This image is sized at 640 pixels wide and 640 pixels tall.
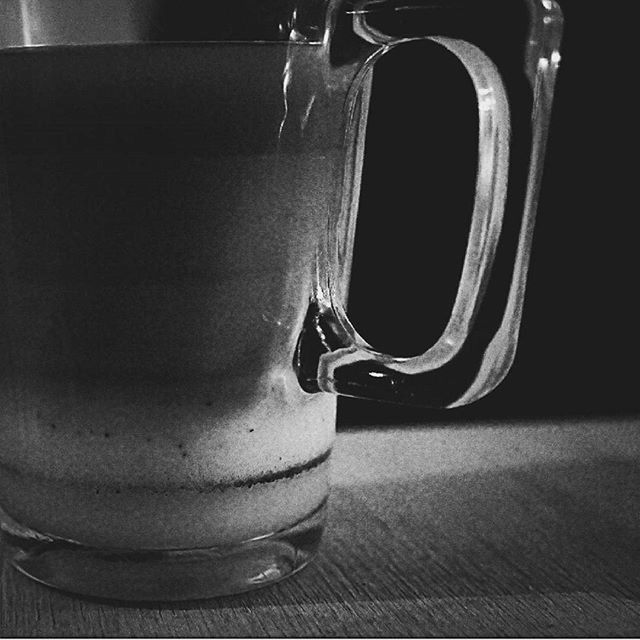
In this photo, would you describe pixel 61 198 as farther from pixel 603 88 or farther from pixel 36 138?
pixel 603 88

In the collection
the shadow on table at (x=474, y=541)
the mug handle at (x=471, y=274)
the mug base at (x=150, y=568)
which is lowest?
the shadow on table at (x=474, y=541)

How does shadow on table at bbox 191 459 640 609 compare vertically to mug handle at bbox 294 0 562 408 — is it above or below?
below

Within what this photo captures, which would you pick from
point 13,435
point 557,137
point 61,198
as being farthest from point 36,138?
point 557,137

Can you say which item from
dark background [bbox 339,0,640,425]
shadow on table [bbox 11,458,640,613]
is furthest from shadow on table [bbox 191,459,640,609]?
dark background [bbox 339,0,640,425]

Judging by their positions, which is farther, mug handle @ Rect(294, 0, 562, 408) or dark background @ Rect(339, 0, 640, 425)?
dark background @ Rect(339, 0, 640, 425)

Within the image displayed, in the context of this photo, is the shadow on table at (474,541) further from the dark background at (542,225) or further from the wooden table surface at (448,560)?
the dark background at (542,225)

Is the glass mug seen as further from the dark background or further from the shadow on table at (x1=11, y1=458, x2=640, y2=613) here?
the dark background

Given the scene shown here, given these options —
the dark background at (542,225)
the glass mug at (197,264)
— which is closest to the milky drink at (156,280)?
the glass mug at (197,264)
